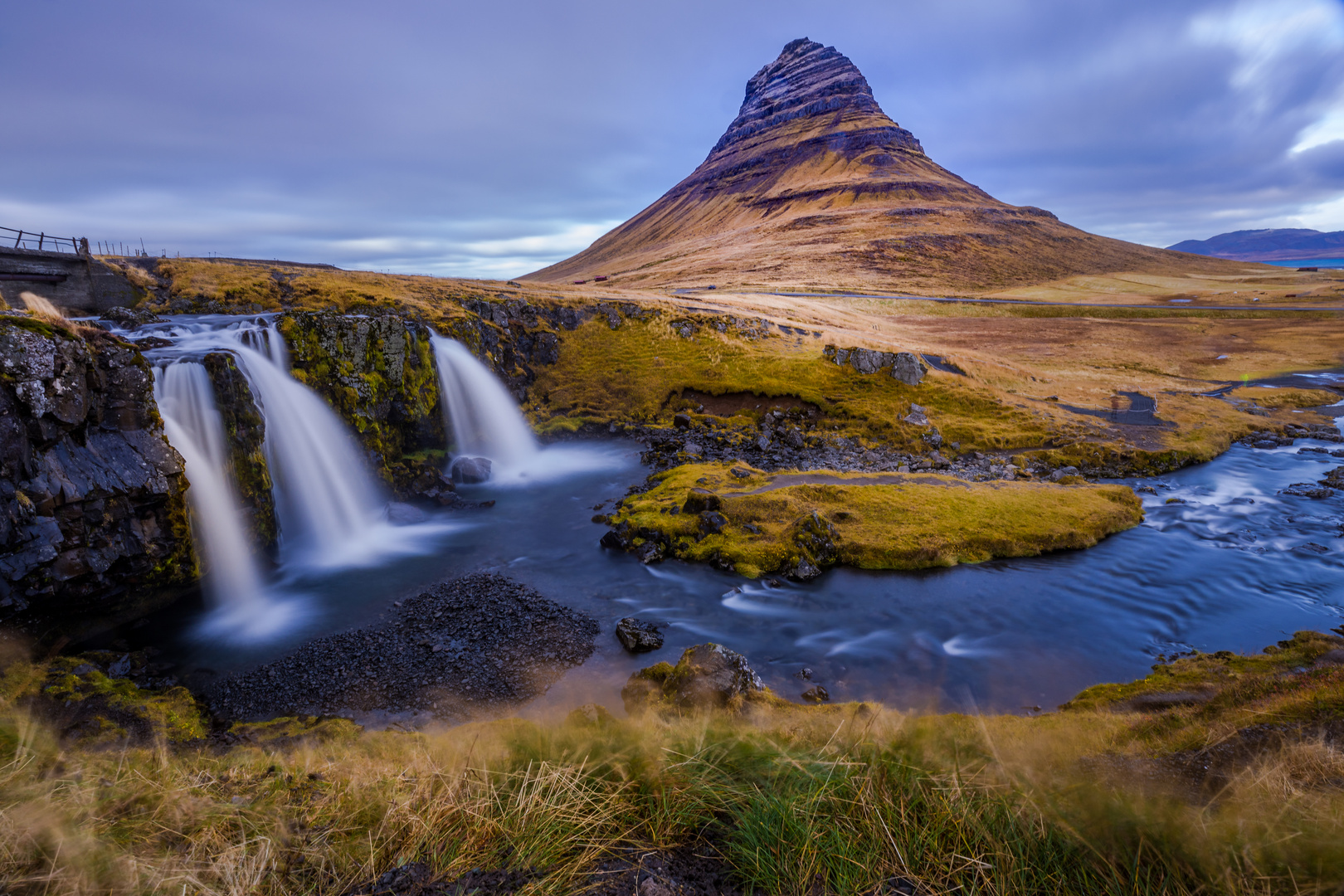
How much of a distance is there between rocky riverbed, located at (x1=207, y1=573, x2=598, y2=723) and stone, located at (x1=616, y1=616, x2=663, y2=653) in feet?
2.78

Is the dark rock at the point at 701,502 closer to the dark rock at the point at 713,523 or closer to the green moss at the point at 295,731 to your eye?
the dark rock at the point at 713,523

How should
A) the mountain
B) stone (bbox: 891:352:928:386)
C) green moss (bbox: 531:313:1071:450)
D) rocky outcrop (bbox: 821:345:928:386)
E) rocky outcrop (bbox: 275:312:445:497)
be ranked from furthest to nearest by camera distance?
the mountain → rocky outcrop (bbox: 821:345:928:386) → stone (bbox: 891:352:928:386) → green moss (bbox: 531:313:1071:450) → rocky outcrop (bbox: 275:312:445:497)

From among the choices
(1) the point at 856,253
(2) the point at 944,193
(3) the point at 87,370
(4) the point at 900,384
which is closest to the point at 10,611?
(3) the point at 87,370

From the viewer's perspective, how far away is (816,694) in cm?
1253

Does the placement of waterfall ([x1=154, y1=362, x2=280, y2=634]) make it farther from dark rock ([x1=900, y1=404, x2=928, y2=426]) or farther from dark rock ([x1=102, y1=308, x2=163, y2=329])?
dark rock ([x1=900, y1=404, x2=928, y2=426])

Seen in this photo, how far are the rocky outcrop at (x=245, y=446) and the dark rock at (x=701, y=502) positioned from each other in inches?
584

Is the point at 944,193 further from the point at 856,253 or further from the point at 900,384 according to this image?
the point at 900,384

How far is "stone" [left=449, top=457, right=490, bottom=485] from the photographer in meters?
27.9

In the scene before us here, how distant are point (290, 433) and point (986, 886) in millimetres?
25637

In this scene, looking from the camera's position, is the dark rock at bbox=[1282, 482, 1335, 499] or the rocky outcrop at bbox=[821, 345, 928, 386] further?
the rocky outcrop at bbox=[821, 345, 928, 386]

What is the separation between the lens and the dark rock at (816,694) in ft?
40.6

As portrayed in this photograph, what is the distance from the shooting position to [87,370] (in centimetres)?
1473

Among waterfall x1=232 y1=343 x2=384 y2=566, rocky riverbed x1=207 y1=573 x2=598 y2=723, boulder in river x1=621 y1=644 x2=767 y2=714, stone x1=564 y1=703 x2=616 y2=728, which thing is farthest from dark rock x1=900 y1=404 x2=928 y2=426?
waterfall x1=232 y1=343 x2=384 y2=566

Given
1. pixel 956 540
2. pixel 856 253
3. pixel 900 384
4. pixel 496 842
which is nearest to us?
pixel 496 842
